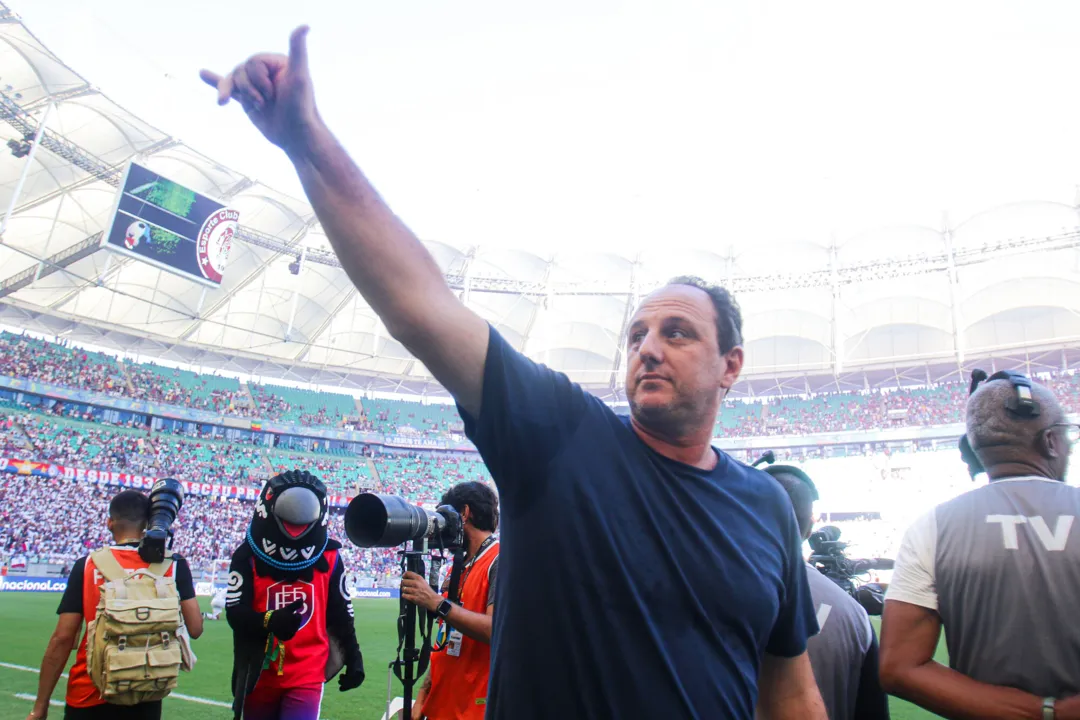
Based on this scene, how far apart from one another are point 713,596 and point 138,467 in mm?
33786

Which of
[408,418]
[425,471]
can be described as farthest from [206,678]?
[408,418]

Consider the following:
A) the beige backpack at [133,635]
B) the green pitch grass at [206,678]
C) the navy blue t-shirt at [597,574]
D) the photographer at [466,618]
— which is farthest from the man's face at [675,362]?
the green pitch grass at [206,678]

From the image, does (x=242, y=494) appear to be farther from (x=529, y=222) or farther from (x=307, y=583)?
(x=307, y=583)

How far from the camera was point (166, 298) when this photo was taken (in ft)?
95.8

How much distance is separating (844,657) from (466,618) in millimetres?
1644

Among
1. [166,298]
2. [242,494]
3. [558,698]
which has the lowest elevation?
[242,494]

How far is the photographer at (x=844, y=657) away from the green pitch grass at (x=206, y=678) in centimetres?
545

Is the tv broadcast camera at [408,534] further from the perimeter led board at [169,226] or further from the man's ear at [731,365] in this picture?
the perimeter led board at [169,226]

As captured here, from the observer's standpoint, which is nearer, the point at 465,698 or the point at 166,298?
the point at 465,698

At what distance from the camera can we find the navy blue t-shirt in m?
1.20

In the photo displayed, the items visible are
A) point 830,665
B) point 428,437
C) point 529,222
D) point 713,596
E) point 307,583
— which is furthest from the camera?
point 428,437

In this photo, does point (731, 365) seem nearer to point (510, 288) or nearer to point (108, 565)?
point (108, 565)

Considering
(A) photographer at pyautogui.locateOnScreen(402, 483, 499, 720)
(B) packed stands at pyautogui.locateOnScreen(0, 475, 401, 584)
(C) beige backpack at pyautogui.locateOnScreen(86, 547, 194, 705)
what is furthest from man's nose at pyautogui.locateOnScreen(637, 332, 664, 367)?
(B) packed stands at pyautogui.locateOnScreen(0, 475, 401, 584)

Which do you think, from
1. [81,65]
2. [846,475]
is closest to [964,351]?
[846,475]
